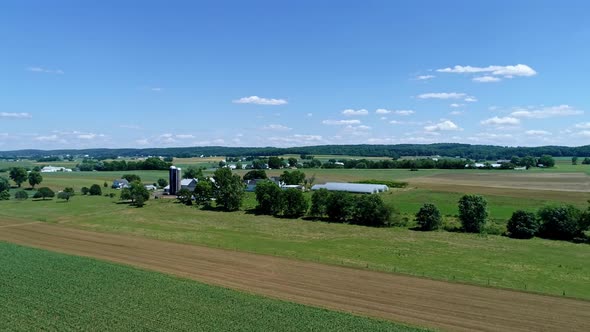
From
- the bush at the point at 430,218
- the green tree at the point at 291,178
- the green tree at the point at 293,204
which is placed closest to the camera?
the bush at the point at 430,218

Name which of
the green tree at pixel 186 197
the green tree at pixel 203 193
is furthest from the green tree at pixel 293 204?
the green tree at pixel 186 197

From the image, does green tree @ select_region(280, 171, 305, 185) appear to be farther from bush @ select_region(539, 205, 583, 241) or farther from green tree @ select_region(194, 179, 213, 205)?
bush @ select_region(539, 205, 583, 241)

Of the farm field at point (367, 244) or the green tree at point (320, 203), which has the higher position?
the green tree at point (320, 203)

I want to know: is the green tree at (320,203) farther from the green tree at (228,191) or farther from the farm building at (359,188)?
the farm building at (359,188)

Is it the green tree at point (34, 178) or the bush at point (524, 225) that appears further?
the green tree at point (34, 178)

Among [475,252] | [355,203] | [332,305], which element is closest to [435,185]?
[355,203]

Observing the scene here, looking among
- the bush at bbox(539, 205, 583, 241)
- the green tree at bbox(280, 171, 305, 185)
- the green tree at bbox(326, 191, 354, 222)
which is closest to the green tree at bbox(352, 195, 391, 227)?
the green tree at bbox(326, 191, 354, 222)

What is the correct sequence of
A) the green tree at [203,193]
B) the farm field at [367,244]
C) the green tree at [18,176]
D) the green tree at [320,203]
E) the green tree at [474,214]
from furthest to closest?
1. the green tree at [18,176]
2. the green tree at [203,193]
3. the green tree at [320,203]
4. the green tree at [474,214]
5. the farm field at [367,244]
